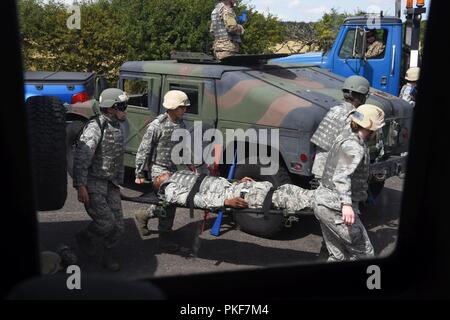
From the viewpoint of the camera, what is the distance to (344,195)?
382 centimetres

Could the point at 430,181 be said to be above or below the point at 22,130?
below

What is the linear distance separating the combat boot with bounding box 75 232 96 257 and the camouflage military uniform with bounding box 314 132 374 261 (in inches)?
74.0

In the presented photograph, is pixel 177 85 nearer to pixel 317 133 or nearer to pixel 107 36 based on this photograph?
pixel 317 133

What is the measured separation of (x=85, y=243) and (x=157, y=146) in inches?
43.8

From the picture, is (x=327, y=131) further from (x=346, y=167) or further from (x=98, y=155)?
(x=98, y=155)

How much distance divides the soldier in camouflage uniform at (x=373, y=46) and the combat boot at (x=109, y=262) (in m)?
5.93

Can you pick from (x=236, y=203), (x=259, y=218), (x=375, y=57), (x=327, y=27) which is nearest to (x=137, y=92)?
(x=259, y=218)

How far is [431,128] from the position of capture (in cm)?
235

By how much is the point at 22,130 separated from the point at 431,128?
5.46 ft

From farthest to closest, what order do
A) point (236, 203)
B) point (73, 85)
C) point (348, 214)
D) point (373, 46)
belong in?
point (373, 46), point (73, 85), point (236, 203), point (348, 214)

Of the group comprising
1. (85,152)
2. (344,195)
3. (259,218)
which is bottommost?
(259,218)
